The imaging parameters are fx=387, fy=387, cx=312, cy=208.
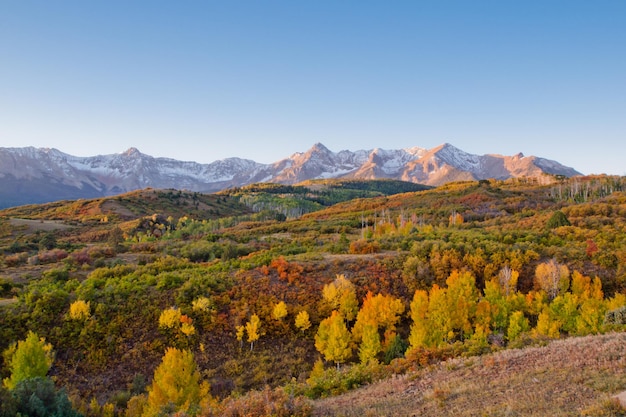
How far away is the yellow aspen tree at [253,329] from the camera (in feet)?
105

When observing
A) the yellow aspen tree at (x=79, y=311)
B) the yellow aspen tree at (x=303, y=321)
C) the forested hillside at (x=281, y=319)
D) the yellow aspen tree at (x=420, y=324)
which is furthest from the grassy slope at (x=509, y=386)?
the yellow aspen tree at (x=79, y=311)

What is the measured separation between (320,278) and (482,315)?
17.0 meters

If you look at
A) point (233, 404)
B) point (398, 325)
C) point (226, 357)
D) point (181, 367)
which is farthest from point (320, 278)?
point (233, 404)

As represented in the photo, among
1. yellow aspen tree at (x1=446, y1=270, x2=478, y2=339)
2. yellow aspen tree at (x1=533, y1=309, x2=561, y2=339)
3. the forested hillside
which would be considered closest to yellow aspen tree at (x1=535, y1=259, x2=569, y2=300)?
the forested hillside

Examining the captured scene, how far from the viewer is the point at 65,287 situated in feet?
124

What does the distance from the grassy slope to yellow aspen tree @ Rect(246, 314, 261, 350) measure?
1786 cm

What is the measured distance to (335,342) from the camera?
29766 millimetres

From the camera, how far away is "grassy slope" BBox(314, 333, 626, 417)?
10599mm

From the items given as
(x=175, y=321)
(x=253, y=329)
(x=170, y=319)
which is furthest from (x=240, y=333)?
(x=170, y=319)

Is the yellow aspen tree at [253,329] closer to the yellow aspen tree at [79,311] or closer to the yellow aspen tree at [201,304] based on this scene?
the yellow aspen tree at [201,304]

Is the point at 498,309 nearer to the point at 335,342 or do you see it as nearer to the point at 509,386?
the point at 335,342

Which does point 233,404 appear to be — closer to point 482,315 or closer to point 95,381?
point 95,381

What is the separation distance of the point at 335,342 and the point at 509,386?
1842cm

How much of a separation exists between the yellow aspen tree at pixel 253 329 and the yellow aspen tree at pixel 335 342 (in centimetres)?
519
